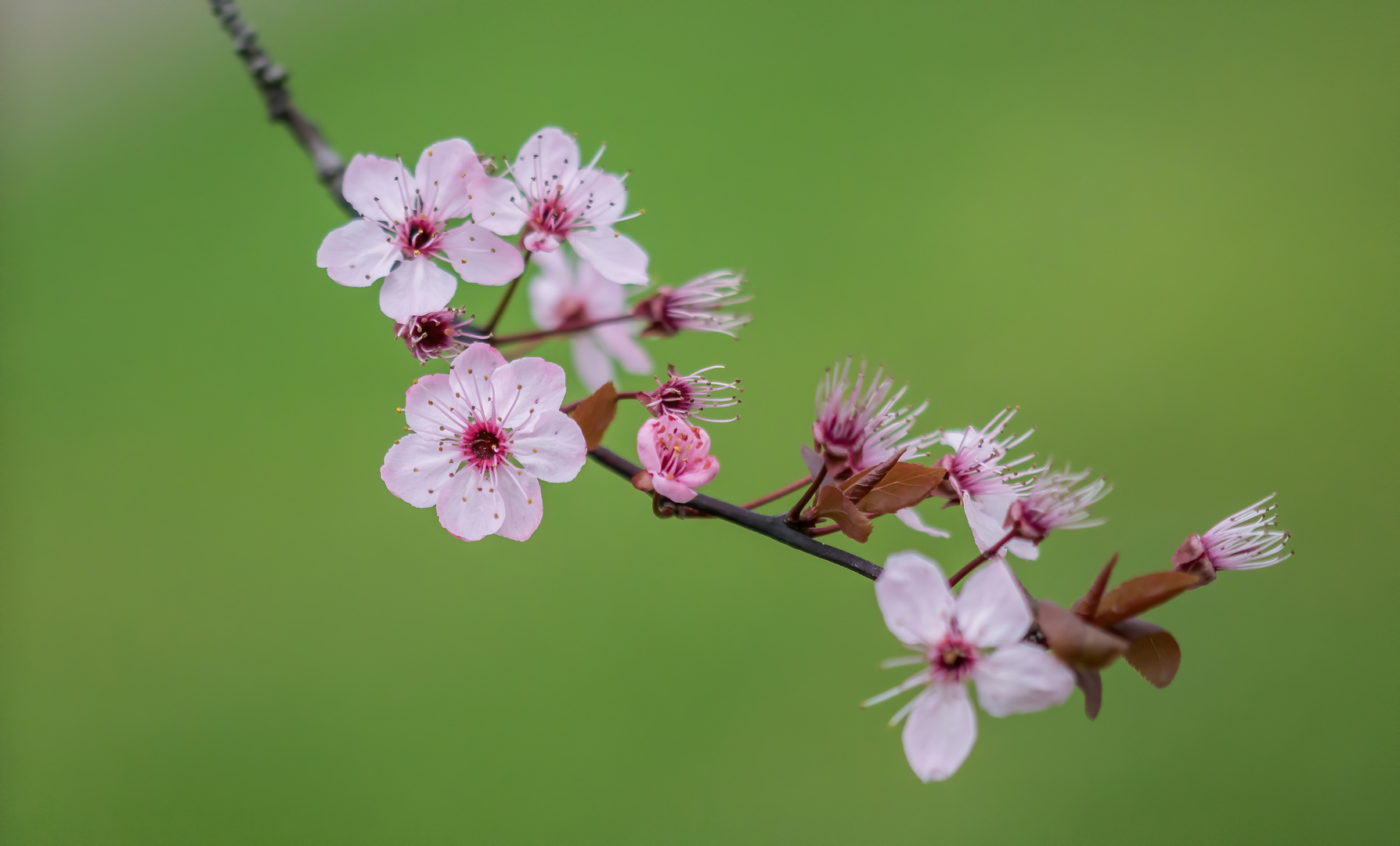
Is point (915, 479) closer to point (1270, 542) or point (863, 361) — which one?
point (863, 361)

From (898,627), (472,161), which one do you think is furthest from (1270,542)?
(472,161)

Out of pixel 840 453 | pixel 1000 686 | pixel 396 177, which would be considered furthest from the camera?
pixel 396 177

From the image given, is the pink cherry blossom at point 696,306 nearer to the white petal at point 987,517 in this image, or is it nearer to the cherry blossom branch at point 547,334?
the cherry blossom branch at point 547,334

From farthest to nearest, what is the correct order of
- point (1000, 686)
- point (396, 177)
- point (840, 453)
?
point (396, 177), point (840, 453), point (1000, 686)

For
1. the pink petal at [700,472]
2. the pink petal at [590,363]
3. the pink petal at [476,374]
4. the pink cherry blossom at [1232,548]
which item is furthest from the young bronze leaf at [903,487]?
the pink petal at [590,363]

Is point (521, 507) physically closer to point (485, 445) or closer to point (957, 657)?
point (485, 445)

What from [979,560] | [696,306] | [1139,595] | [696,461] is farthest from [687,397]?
[1139,595]

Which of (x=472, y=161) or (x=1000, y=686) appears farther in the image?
(x=472, y=161)

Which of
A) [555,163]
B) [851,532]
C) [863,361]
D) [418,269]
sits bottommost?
[851,532]

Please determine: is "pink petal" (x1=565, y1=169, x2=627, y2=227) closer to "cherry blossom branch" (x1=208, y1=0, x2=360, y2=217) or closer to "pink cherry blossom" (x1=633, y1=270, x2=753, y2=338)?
"pink cherry blossom" (x1=633, y1=270, x2=753, y2=338)
